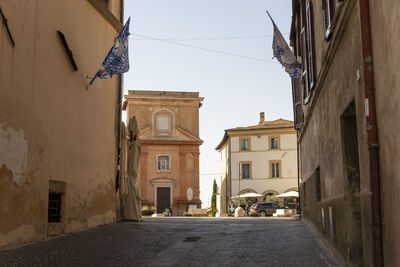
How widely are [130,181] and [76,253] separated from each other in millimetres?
8344

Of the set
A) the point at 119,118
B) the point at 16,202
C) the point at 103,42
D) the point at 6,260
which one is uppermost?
the point at 103,42

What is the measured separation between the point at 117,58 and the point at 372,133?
8.76 meters

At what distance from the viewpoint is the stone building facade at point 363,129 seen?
419 centimetres

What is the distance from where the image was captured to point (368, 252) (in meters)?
5.09

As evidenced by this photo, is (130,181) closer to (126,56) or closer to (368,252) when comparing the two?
(126,56)

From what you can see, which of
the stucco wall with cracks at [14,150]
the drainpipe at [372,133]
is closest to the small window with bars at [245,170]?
the stucco wall with cracks at [14,150]

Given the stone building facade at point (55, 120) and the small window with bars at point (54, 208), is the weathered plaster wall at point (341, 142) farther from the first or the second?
the small window with bars at point (54, 208)

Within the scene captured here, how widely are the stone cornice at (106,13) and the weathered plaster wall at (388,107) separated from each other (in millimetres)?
10626

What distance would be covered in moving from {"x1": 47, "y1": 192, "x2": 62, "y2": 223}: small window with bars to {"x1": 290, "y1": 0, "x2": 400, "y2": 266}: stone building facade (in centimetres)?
603

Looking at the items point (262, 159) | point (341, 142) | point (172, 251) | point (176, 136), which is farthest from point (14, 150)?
point (262, 159)

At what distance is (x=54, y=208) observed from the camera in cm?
1133

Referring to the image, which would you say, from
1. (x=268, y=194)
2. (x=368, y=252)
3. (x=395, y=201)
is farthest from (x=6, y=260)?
(x=268, y=194)

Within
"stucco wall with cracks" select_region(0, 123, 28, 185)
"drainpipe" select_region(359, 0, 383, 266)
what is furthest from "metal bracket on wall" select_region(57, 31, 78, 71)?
"drainpipe" select_region(359, 0, 383, 266)

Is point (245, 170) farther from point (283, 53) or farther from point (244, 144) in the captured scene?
point (283, 53)
